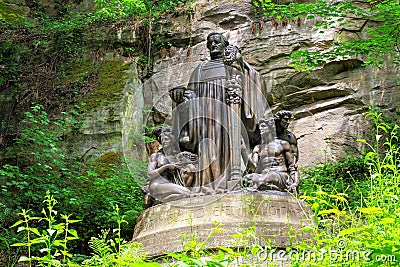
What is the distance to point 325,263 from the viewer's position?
8.38 ft

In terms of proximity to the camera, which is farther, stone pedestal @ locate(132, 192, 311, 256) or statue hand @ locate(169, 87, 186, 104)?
statue hand @ locate(169, 87, 186, 104)

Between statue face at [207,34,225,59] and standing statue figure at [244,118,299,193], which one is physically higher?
statue face at [207,34,225,59]

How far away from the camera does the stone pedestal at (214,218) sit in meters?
5.58

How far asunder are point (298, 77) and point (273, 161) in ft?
21.6

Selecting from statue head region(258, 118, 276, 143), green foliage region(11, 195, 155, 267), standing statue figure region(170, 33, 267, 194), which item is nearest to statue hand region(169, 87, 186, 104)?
standing statue figure region(170, 33, 267, 194)

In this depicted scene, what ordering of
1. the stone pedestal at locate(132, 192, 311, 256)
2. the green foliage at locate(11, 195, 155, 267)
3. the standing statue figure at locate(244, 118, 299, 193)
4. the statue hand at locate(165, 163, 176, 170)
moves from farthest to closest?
the statue hand at locate(165, 163, 176, 170) → the standing statue figure at locate(244, 118, 299, 193) → the stone pedestal at locate(132, 192, 311, 256) → the green foliage at locate(11, 195, 155, 267)

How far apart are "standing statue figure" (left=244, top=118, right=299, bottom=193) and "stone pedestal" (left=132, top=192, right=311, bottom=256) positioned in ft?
1.05

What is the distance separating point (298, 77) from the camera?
12.9m

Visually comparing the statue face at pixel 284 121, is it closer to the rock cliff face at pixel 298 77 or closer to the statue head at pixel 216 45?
the statue head at pixel 216 45

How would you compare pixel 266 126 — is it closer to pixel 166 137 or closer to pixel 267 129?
pixel 267 129

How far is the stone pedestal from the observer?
5.58m

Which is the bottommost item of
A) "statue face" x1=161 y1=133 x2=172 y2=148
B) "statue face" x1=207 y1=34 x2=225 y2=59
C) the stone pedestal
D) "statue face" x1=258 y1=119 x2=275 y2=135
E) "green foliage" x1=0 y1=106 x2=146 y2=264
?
"green foliage" x1=0 y1=106 x2=146 y2=264

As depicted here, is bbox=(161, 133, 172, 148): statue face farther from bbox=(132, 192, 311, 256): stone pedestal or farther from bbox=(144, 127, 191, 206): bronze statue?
bbox=(132, 192, 311, 256): stone pedestal

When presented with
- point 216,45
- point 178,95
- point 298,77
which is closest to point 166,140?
point 178,95
